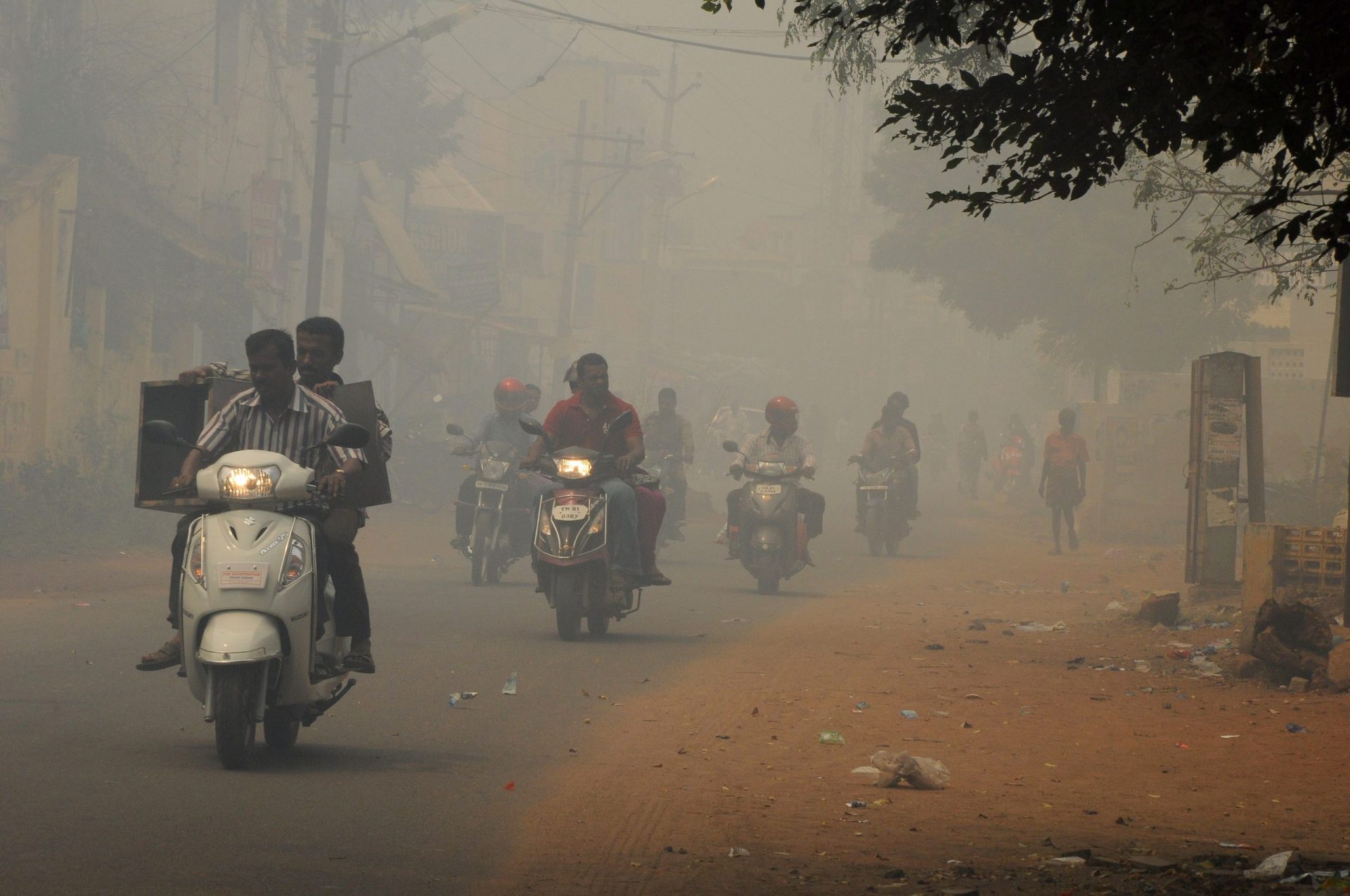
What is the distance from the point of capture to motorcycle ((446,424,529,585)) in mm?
16781

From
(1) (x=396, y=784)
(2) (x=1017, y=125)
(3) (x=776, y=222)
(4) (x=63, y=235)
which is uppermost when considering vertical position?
(3) (x=776, y=222)

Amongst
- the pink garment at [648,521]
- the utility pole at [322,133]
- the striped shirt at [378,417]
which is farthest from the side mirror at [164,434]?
the utility pole at [322,133]

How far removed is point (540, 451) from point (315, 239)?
16.2 metres

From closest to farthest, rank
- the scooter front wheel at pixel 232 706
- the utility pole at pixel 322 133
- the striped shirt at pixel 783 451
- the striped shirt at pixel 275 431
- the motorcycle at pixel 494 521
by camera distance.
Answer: the scooter front wheel at pixel 232 706, the striped shirt at pixel 275 431, the motorcycle at pixel 494 521, the striped shirt at pixel 783 451, the utility pole at pixel 322 133

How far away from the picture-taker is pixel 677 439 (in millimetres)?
21594

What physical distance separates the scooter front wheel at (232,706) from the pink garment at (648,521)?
559 cm

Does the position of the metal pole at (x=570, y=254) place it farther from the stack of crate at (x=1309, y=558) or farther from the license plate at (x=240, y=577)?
the license plate at (x=240, y=577)

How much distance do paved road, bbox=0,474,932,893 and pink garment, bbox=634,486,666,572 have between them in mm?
726

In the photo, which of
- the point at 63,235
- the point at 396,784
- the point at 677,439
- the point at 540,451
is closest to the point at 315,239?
the point at 63,235

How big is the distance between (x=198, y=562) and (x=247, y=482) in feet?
1.26

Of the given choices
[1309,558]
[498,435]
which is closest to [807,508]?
[498,435]

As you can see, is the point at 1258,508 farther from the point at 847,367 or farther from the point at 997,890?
the point at 847,367

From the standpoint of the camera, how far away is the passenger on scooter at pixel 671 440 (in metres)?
21.5

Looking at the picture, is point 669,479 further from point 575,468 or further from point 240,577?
point 240,577
